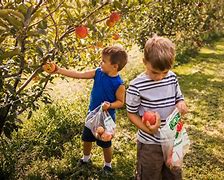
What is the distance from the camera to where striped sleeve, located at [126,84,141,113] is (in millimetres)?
2688

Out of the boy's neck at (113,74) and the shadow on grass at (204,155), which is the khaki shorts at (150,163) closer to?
the boy's neck at (113,74)

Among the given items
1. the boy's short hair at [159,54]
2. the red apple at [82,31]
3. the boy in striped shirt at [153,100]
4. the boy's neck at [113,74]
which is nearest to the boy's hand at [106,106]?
the boy's neck at [113,74]

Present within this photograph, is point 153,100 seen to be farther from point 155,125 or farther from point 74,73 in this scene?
point 74,73

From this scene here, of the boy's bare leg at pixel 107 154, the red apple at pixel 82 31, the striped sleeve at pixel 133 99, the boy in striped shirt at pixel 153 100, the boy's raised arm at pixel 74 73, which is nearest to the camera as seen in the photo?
the boy in striped shirt at pixel 153 100

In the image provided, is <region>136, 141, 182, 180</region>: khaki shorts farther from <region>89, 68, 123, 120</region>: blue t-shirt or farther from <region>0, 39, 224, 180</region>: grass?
<region>0, 39, 224, 180</region>: grass

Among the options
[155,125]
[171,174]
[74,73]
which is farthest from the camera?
[74,73]

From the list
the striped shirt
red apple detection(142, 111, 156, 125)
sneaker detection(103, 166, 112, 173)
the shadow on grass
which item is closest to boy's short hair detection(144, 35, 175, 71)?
the striped shirt

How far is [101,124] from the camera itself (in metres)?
3.30

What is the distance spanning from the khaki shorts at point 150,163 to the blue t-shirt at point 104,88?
72cm

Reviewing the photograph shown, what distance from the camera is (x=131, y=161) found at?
165 inches

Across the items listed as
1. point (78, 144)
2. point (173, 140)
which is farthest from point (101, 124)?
point (78, 144)

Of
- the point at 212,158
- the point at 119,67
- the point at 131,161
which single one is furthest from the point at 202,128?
the point at 119,67

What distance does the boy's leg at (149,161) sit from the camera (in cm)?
277

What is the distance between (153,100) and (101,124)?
744 millimetres
